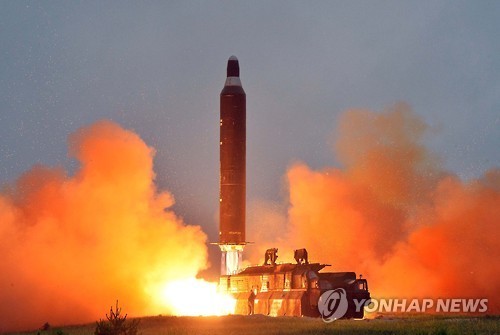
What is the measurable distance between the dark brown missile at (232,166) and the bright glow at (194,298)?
5589mm

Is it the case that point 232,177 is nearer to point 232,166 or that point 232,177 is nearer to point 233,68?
point 232,166

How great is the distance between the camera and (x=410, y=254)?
120 m

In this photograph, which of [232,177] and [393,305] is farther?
[232,177]

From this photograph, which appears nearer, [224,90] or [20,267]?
[20,267]

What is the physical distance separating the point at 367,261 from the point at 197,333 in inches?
1977

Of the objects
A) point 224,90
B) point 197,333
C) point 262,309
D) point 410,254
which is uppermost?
point 224,90

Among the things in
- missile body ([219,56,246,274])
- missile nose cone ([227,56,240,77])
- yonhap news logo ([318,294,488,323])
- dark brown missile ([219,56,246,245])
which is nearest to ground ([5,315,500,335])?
yonhap news logo ([318,294,488,323])

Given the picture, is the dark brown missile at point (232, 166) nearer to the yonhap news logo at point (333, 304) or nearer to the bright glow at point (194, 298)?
the bright glow at point (194, 298)

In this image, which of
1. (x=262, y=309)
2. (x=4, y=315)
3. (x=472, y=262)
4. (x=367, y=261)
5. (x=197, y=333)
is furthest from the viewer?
(x=367, y=261)

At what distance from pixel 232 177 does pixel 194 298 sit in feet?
42.4

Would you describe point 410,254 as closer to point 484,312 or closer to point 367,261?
point 367,261

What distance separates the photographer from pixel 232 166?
113625 millimetres

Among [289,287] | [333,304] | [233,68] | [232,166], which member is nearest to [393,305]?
[333,304]

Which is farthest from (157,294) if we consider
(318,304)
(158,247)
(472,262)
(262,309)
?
(472,262)
